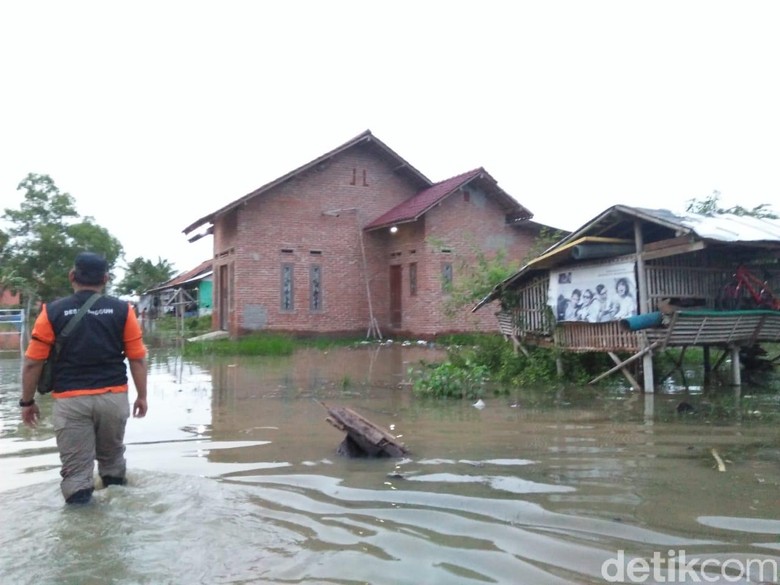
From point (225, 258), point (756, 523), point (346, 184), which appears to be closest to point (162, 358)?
point (225, 258)

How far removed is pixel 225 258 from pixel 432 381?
16625 mm

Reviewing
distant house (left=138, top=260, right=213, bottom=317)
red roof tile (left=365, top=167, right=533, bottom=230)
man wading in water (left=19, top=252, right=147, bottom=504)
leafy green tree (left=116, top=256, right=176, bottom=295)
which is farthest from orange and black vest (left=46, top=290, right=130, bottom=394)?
leafy green tree (left=116, top=256, right=176, bottom=295)

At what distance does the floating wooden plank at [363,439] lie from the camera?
668cm

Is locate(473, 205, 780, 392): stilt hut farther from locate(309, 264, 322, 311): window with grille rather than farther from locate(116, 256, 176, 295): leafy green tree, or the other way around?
locate(116, 256, 176, 295): leafy green tree

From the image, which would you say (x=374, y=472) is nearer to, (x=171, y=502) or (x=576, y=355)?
(x=171, y=502)

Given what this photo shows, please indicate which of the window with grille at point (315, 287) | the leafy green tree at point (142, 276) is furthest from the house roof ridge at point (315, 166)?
the leafy green tree at point (142, 276)

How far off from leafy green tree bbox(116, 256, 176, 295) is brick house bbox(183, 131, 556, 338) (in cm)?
3291

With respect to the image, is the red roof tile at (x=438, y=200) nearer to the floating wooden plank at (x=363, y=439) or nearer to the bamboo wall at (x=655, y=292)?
the bamboo wall at (x=655, y=292)

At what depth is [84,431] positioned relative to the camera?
516 cm

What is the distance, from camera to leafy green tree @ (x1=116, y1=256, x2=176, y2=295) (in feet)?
191

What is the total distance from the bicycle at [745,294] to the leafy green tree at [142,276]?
166 ft

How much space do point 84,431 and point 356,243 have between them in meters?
21.6

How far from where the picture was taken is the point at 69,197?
129 feet

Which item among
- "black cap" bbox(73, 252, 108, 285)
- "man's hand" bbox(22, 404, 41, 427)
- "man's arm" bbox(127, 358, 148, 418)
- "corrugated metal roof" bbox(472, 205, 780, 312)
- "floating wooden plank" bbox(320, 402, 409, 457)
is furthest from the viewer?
"corrugated metal roof" bbox(472, 205, 780, 312)
